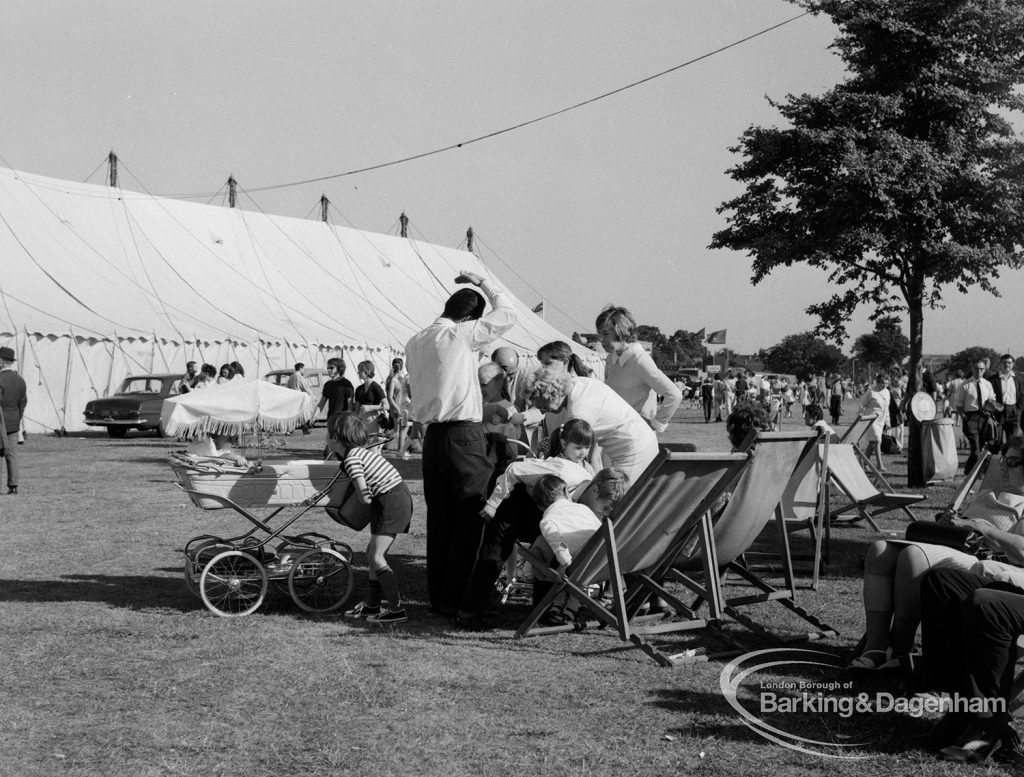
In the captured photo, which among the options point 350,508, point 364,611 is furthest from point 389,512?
point 364,611

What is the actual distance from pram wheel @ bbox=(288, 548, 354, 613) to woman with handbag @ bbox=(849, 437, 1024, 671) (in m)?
2.92

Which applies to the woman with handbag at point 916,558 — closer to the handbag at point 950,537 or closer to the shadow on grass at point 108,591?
the handbag at point 950,537

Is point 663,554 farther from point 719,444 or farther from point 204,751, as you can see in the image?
point 719,444

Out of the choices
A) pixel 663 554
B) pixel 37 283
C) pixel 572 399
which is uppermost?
pixel 37 283

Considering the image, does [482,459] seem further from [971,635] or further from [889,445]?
[889,445]

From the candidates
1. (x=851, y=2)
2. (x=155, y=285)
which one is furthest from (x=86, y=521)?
(x=155, y=285)

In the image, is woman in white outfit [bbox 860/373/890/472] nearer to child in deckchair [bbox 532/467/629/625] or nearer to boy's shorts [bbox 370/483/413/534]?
child in deckchair [bbox 532/467/629/625]

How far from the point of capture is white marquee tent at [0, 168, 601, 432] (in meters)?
25.1

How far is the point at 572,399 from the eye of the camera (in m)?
6.06

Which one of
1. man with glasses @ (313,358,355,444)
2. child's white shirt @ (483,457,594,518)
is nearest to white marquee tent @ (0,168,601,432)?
man with glasses @ (313,358,355,444)

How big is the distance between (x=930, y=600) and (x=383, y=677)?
7.51 ft

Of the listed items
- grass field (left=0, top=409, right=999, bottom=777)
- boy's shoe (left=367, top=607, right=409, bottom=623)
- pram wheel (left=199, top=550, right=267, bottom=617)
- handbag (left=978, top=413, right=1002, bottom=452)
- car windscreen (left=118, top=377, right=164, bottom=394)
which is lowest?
grass field (left=0, top=409, right=999, bottom=777)

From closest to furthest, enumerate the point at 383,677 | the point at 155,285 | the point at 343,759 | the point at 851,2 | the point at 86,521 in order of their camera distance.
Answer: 1. the point at 343,759
2. the point at 383,677
3. the point at 86,521
4. the point at 851,2
5. the point at 155,285

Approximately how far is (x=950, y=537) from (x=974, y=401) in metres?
12.0
